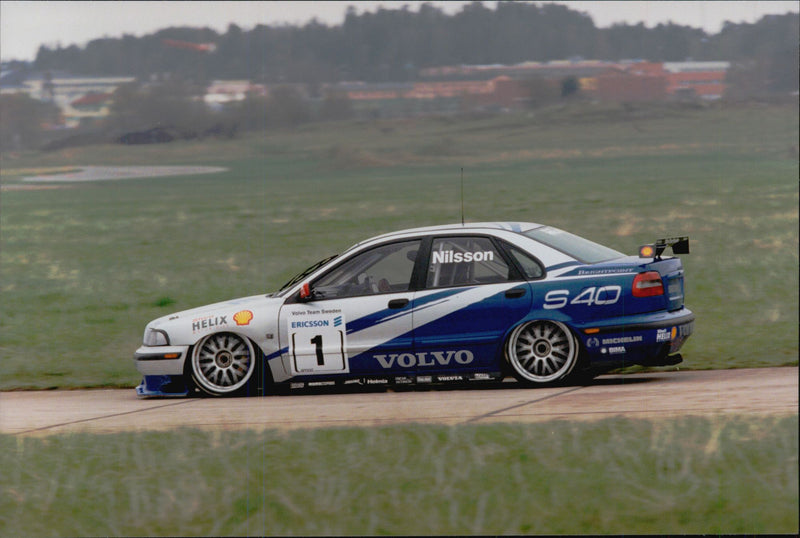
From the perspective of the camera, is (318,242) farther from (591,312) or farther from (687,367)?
(591,312)

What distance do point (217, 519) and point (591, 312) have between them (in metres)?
3.49

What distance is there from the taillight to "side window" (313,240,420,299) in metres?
1.81

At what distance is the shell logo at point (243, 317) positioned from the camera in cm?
885

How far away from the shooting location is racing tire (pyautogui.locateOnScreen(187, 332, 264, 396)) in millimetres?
8930

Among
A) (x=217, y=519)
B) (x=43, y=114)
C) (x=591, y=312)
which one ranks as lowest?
(x=217, y=519)

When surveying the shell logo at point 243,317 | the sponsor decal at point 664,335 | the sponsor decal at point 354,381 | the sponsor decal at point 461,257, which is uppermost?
the sponsor decal at point 461,257

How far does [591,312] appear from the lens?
8289 mm

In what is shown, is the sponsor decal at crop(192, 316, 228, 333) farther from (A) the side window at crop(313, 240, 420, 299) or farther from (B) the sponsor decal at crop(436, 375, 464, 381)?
(B) the sponsor decal at crop(436, 375, 464, 381)

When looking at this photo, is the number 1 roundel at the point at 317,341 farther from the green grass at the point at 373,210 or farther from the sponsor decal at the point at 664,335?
the green grass at the point at 373,210

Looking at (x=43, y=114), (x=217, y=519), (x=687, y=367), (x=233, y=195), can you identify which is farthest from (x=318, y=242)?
(x=43, y=114)

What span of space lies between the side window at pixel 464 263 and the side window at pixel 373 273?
0.20 metres

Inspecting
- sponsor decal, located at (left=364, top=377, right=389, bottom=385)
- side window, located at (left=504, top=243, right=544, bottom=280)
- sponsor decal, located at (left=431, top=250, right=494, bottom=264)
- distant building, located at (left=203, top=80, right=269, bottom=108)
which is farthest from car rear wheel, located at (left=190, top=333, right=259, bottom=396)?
Answer: distant building, located at (left=203, top=80, right=269, bottom=108)

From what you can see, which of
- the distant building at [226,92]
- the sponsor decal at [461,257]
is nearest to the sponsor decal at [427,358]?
the sponsor decal at [461,257]

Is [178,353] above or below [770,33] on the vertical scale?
below
